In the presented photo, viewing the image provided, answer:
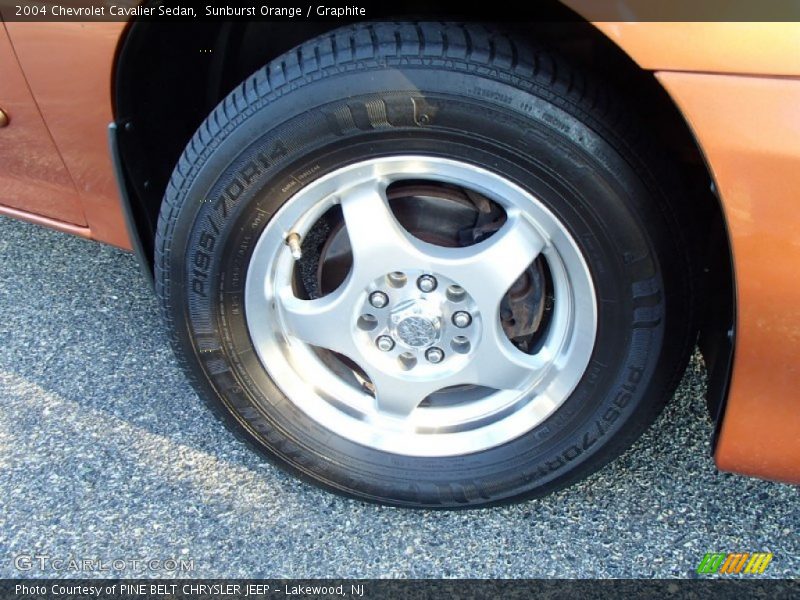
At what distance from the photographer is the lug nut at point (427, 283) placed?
5.55ft

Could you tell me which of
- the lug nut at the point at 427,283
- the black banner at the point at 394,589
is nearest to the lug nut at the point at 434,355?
the lug nut at the point at 427,283

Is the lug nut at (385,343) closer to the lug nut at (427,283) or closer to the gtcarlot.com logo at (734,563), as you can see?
the lug nut at (427,283)

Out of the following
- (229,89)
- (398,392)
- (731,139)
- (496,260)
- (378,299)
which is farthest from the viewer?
(229,89)

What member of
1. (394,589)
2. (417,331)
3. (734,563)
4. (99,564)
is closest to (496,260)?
(417,331)

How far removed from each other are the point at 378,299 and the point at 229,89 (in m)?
0.69

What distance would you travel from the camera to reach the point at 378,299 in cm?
172

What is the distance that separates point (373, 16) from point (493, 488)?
1095mm

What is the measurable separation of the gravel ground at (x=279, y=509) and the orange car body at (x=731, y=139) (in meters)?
0.32

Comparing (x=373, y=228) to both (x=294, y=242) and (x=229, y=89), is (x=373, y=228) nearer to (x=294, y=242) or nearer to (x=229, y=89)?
(x=294, y=242)

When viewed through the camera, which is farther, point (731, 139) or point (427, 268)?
point (427, 268)

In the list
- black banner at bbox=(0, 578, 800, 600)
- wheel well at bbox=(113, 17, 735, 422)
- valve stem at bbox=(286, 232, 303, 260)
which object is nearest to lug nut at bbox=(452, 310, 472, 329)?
valve stem at bbox=(286, 232, 303, 260)

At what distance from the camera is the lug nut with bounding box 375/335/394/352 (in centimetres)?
178

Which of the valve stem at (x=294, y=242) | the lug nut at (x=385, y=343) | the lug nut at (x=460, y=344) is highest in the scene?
the lug nut at (x=460, y=344)

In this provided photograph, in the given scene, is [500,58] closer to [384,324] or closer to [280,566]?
[384,324]
